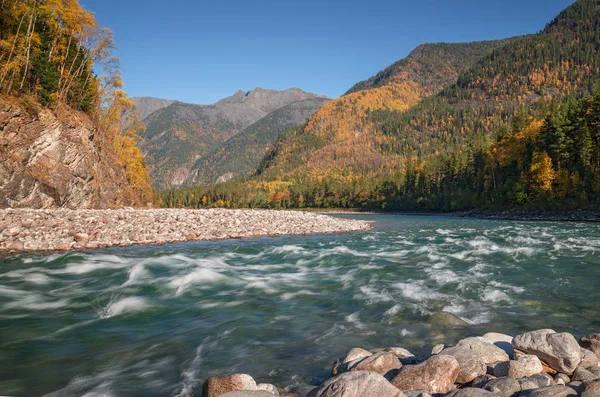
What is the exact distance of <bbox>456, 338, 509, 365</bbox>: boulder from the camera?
18.6 ft

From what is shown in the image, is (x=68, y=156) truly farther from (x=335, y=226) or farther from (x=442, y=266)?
(x=442, y=266)

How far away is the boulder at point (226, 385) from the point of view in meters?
4.70

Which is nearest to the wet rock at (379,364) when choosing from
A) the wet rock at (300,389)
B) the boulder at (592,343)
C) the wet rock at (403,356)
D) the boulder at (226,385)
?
the wet rock at (403,356)

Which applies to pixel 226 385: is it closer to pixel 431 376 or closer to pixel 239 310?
pixel 431 376

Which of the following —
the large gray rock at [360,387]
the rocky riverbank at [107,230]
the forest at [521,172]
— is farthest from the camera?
the forest at [521,172]

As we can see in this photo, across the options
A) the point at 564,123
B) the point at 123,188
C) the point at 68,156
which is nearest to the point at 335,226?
the point at 68,156

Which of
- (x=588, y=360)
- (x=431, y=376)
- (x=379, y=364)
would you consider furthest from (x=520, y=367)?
(x=379, y=364)

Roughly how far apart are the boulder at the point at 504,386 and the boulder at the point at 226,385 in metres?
3.04

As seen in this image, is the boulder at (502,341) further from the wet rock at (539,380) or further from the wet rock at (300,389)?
the wet rock at (300,389)

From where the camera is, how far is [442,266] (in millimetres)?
15086

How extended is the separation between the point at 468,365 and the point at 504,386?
761mm

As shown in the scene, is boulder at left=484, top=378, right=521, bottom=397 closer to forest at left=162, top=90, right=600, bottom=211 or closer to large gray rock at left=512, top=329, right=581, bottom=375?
large gray rock at left=512, top=329, right=581, bottom=375

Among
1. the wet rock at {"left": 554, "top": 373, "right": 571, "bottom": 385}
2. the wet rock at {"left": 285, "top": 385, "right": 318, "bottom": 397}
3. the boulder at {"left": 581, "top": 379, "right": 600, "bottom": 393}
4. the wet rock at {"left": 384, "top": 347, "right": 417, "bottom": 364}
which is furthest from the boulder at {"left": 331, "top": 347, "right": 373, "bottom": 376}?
the boulder at {"left": 581, "top": 379, "right": 600, "bottom": 393}

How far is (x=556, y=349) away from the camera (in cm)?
527
